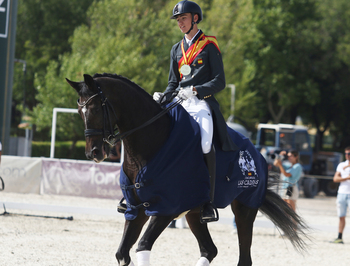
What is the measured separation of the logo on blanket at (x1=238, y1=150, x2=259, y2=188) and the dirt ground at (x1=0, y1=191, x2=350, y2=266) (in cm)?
148

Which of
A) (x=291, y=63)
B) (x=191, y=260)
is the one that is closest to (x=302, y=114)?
(x=291, y=63)

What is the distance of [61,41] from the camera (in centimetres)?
2886

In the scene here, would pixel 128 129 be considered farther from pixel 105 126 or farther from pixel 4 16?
pixel 4 16

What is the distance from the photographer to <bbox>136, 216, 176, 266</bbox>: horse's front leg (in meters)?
3.83

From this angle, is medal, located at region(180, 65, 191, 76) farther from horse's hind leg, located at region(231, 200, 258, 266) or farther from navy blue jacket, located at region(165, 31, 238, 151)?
horse's hind leg, located at region(231, 200, 258, 266)

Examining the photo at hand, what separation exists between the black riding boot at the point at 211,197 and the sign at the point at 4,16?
1082cm

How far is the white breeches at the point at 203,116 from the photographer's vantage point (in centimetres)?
420

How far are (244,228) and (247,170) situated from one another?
28.1 inches

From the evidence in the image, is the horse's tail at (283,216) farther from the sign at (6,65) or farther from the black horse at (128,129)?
the sign at (6,65)

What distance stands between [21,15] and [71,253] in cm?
2478

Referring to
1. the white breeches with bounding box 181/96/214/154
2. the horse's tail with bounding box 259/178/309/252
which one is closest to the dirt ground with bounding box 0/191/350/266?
the horse's tail with bounding box 259/178/309/252

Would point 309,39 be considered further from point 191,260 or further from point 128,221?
point 128,221

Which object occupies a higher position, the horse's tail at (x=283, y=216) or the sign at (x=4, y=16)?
the sign at (x=4, y=16)

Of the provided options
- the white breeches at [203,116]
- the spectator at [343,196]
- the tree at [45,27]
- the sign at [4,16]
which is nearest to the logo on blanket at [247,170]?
the white breeches at [203,116]
